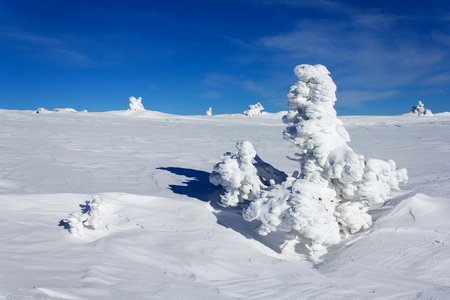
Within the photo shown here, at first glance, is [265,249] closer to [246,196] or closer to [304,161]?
[246,196]

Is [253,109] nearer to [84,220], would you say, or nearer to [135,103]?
[135,103]

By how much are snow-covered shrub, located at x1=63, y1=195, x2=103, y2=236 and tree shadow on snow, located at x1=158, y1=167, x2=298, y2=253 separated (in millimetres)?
2101

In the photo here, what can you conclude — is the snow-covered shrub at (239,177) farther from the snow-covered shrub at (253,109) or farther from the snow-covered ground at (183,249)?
the snow-covered shrub at (253,109)

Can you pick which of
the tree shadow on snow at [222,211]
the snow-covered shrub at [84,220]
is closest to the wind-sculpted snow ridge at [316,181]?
the tree shadow on snow at [222,211]

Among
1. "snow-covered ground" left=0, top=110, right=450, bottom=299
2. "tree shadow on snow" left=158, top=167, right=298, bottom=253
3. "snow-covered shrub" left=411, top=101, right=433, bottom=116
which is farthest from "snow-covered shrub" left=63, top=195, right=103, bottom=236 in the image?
"snow-covered shrub" left=411, top=101, right=433, bottom=116

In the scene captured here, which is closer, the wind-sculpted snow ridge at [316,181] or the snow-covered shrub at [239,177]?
the wind-sculpted snow ridge at [316,181]

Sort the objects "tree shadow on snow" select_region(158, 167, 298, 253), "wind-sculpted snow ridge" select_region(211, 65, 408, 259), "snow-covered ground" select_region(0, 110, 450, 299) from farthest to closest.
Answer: "tree shadow on snow" select_region(158, 167, 298, 253), "wind-sculpted snow ridge" select_region(211, 65, 408, 259), "snow-covered ground" select_region(0, 110, 450, 299)

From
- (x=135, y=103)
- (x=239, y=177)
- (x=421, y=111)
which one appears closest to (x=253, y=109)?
(x=135, y=103)

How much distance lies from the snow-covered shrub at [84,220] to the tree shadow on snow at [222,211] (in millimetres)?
2101

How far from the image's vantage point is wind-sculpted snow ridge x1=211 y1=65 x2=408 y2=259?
550cm

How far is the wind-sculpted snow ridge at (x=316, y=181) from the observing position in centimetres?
550

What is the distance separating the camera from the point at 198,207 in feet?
22.0

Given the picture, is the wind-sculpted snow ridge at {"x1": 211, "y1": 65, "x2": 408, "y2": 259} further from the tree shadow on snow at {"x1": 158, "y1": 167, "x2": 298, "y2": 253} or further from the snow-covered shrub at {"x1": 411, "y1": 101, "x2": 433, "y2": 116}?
the snow-covered shrub at {"x1": 411, "y1": 101, "x2": 433, "y2": 116}

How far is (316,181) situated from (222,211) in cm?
194
